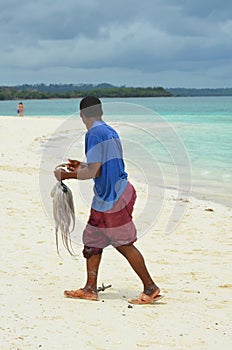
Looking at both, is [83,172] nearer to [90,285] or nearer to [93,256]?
[93,256]

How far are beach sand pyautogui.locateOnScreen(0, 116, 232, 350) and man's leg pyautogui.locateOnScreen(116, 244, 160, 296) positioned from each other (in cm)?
16

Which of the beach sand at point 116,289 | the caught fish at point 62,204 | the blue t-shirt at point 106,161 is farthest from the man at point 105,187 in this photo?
the beach sand at point 116,289

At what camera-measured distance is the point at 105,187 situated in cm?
482

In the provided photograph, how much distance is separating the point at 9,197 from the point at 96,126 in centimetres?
527

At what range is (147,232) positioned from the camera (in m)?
8.16

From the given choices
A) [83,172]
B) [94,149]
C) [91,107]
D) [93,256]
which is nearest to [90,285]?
[93,256]

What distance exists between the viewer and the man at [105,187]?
473cm

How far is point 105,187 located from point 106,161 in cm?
21

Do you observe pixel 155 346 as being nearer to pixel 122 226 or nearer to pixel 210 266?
pixel 122 226

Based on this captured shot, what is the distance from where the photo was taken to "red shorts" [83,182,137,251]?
191 inches

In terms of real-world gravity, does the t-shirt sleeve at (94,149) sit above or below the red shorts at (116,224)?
above

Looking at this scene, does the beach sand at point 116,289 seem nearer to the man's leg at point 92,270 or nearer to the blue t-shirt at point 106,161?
the man's leg at point 92,270

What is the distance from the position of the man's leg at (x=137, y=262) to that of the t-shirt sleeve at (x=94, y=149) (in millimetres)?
782

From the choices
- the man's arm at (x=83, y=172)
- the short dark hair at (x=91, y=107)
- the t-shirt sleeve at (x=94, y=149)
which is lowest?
the man's arm at (x=83, y=172)
